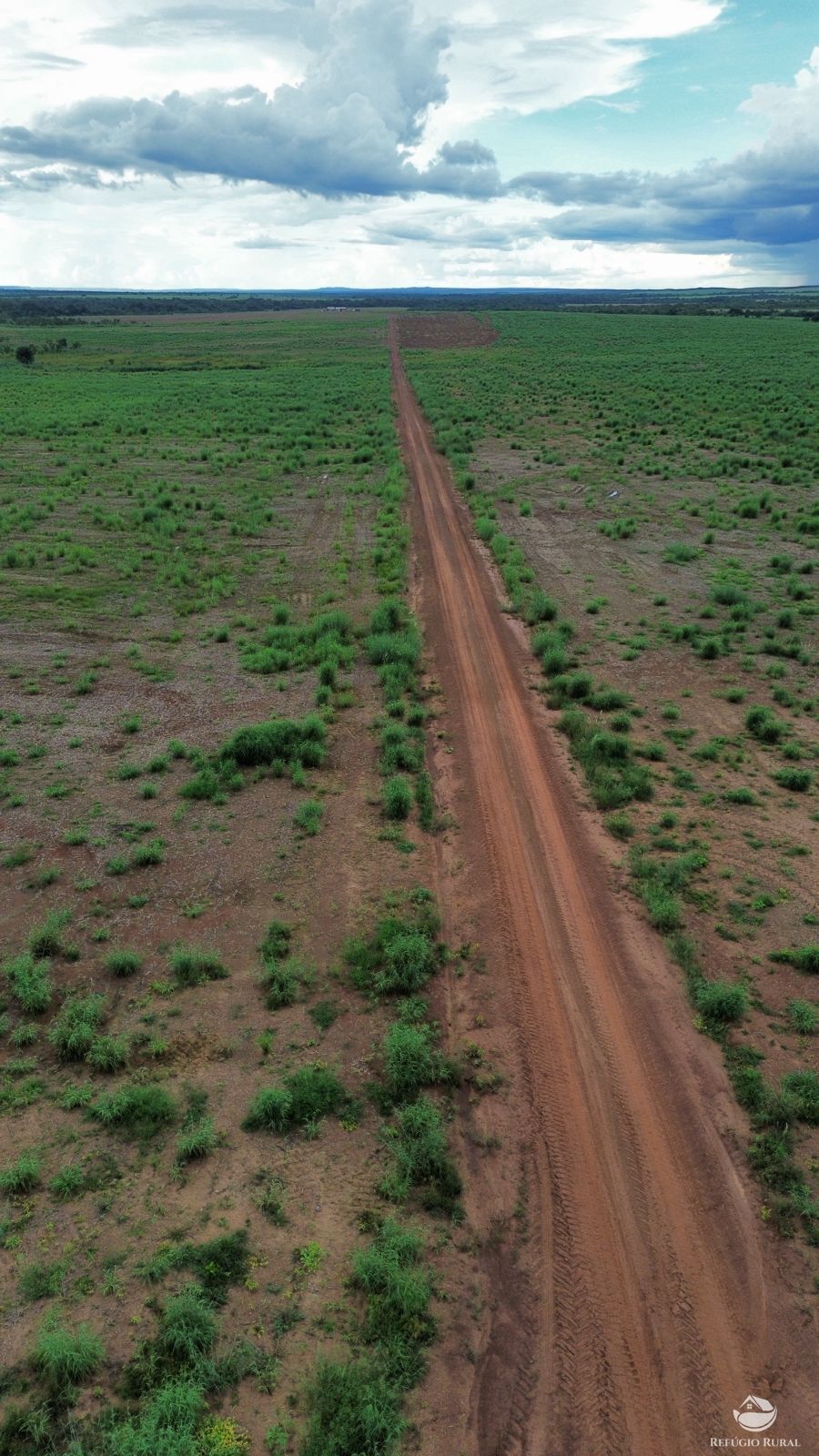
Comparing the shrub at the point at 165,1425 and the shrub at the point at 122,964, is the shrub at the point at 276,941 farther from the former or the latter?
the shrub at the point at 165,1425

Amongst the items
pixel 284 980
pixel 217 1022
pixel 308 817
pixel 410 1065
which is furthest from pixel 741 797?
pixel 217 1022

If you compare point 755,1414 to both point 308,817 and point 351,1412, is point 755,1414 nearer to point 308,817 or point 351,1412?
point 351,1412

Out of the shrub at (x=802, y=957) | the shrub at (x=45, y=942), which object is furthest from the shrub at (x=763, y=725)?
the shrub at (x=45, y=942)

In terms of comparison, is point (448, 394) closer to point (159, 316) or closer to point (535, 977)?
point (535, 977)

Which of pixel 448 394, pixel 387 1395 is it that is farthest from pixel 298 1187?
pixel 448 394

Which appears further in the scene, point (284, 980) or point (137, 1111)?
point (284, 980)

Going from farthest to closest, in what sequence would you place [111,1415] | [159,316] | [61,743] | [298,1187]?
[159,316]
[61,743]
[298,1187]
[111,1415]
